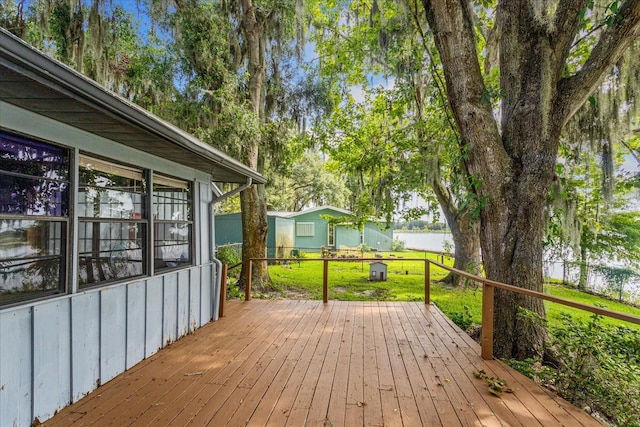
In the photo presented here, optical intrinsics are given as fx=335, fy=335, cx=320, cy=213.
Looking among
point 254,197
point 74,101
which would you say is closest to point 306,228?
point 254,197

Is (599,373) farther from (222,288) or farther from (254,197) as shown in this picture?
(254,197)

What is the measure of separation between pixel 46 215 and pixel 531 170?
435cm

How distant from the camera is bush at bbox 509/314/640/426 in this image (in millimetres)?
2393

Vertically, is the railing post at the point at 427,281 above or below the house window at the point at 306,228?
below

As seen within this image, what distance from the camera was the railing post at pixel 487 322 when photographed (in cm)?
335

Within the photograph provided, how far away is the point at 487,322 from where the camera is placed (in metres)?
3.40

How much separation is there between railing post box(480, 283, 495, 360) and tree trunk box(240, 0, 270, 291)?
5.04m

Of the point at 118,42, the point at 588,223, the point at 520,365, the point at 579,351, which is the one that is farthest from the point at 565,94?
the point at 118,42

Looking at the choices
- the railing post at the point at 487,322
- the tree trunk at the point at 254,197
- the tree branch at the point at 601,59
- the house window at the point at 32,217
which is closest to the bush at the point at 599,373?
the railing post at the point at 487,322

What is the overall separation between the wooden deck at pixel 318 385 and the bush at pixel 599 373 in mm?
197

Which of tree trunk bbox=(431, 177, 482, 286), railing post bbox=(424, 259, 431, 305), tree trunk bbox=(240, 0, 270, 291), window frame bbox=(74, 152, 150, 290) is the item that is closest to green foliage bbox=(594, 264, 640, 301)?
tree trunk bbox=(431, 177, 482, 286)

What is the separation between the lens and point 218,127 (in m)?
7.08

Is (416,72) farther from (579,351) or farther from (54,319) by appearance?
(54,319)

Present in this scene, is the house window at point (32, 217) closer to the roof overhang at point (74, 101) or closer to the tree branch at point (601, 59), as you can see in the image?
the roof overhang at point (74, 101)
